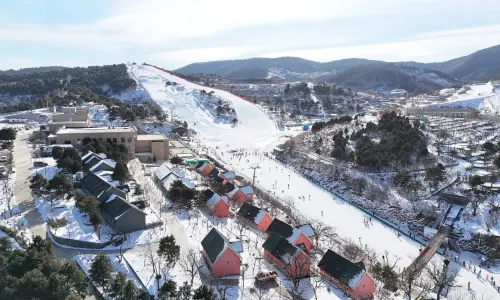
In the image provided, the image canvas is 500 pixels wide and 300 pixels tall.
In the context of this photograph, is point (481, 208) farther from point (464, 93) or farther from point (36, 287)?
point (464, 93)

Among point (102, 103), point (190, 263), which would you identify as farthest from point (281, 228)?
point (102, 103)

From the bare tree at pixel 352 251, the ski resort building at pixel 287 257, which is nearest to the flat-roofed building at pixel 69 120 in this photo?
the ski resort building at pixel 287 257

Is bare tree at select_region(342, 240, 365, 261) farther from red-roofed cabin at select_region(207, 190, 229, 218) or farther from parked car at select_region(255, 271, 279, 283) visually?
red-roofed cabin at select_region(207, 190, 229, 218)

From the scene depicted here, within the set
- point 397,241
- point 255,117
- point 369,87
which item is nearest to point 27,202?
point 397,241

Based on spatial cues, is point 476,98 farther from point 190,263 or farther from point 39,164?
point 39,164

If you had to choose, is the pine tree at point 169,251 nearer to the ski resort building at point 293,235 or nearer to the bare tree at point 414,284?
the ski resort building at point 293,235
